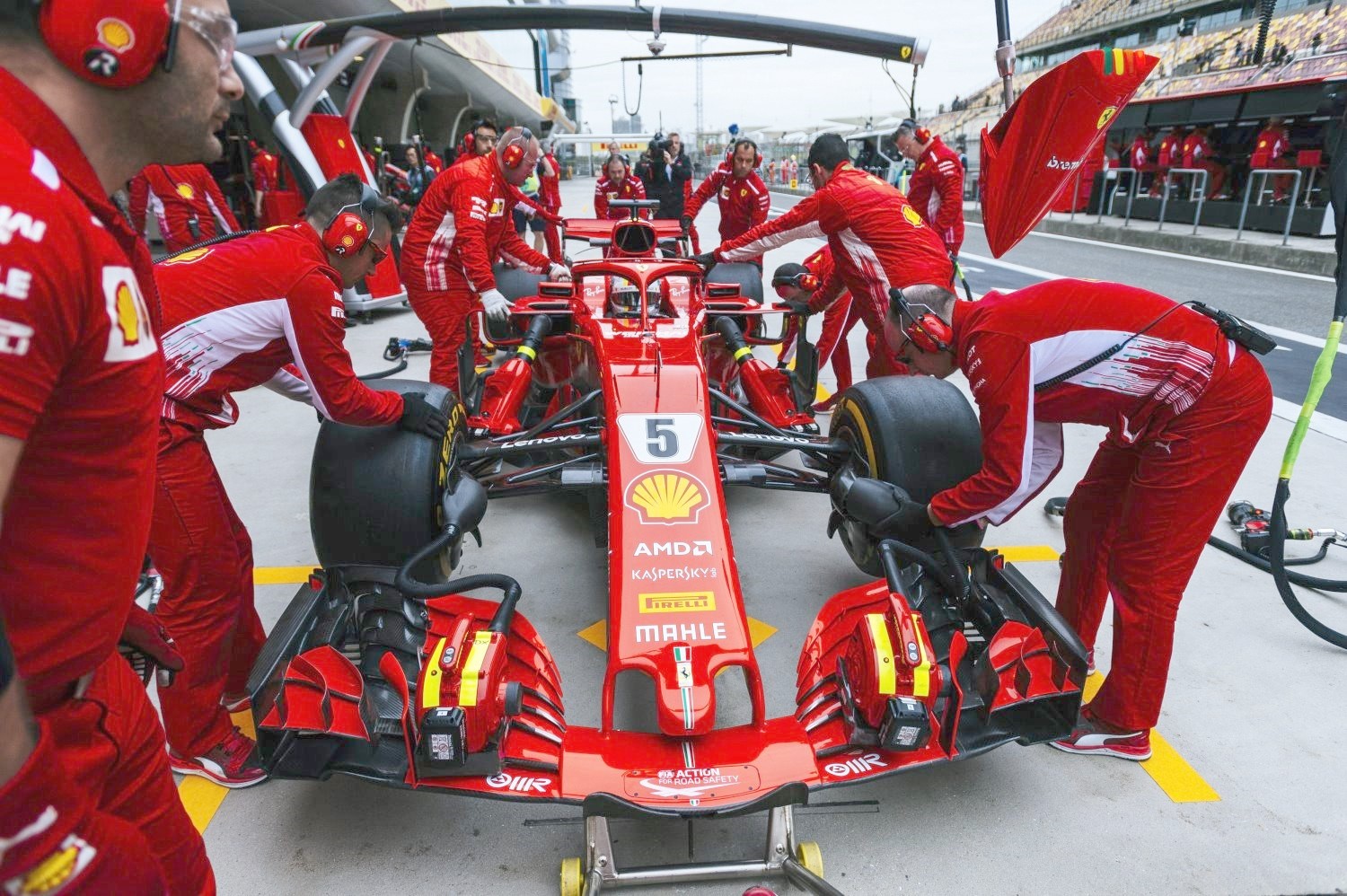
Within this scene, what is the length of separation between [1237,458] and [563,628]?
2.31 meters

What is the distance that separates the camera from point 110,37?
2.84 ft

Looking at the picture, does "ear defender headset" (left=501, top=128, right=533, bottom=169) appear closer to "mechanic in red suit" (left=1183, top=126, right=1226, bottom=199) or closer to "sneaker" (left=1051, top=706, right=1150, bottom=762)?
"sneaker" (left=1051, top=706, right=1150, bottom=762)

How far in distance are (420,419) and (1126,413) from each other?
7.48 feet

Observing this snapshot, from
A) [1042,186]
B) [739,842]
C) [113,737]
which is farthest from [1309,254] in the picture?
[113,737]

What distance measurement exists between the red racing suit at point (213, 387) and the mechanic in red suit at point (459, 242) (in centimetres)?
238

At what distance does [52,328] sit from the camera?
0.81 m

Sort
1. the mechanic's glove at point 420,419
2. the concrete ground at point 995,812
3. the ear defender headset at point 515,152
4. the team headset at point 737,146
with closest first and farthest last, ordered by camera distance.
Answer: the concrete ground at point 995,812
the mechanic's glove at point 420,419
the ear defender headset at point 515,152
the team headset at point 737,146

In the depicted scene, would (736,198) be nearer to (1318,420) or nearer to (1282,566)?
(1318,420)

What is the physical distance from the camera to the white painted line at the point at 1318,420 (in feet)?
16.5

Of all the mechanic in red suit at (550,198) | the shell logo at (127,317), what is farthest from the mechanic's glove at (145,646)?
the mechanic in red suit at (550,198)

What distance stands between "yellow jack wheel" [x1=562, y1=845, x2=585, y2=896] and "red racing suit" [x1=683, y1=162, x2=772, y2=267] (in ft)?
21.2

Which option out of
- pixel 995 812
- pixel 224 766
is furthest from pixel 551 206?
pixel 995 812

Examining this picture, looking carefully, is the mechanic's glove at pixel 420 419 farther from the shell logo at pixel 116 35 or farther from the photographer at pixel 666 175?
the photographer at pixel 666 175

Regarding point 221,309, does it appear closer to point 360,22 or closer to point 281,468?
point 281,468
